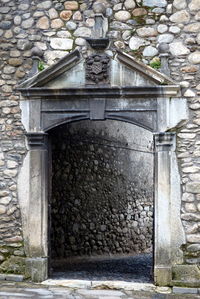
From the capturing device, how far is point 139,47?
17.9 ft

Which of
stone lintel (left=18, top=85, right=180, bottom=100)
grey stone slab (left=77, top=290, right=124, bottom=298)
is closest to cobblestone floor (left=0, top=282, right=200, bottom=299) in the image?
grey stone slab (left=77, top=290, right=124, bottom=298)

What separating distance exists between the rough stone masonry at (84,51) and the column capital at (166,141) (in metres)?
0.08

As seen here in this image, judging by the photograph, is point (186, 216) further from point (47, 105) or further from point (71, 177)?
point (71, 177)

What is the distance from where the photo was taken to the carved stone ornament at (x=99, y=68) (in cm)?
541

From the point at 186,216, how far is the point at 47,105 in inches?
81.1

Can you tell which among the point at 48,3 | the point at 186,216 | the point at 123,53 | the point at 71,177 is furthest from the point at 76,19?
the point at 71,177

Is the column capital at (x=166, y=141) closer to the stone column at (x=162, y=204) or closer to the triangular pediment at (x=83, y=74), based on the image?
the stone column at (x=162, y=204)

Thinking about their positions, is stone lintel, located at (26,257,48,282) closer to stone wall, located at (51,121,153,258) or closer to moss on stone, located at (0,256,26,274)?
moss on stone, located at (0,256,26,274)

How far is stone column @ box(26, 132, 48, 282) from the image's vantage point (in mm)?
5401

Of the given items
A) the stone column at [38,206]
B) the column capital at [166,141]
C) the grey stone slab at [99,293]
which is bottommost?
the grey stone slab at [99,293]

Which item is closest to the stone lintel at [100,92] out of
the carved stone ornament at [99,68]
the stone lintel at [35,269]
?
the carved stone ornament at [99,68]

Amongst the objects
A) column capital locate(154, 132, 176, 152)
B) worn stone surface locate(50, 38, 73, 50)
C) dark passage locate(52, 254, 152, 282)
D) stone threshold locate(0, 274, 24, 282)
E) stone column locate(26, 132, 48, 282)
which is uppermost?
worn stone surface locate(50, 38, 73, 50)

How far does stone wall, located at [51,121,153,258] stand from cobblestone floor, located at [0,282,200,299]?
8.45ft

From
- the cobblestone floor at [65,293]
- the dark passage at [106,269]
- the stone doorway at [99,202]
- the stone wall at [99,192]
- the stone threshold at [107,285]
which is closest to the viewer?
the cobblestone floor at [65,293]
